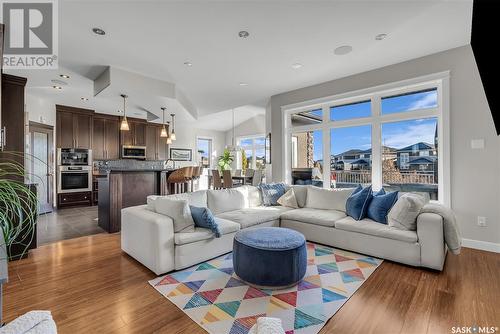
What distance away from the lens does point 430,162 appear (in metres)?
3.78

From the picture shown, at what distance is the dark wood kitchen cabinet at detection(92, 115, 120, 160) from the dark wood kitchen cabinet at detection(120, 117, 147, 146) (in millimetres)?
230

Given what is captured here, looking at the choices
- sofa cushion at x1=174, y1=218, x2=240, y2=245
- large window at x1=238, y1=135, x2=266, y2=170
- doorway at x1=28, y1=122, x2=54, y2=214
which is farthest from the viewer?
large window at x1=238, y1=135, x2=266, y2=170

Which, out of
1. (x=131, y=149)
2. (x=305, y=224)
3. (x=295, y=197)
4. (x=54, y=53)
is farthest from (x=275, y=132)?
(x=131, y=149)

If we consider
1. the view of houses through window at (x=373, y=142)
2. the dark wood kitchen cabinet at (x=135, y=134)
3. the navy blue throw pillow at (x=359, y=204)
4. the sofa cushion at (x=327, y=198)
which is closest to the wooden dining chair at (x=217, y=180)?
the view of houses through window at (x=373, y=142)

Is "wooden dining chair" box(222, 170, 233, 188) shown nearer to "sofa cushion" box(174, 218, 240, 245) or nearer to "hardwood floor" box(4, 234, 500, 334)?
"sofa cushion" box(174, 218, 240, 245)

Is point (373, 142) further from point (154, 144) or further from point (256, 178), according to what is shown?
point (154, 144)

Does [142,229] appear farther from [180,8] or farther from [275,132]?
[275,132]

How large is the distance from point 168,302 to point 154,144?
695 centimetres

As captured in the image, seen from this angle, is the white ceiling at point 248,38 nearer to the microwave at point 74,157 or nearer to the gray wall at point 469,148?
the gray wall at point 469,148

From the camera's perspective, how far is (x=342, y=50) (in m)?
3.45

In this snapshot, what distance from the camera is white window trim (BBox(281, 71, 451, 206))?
139 inches

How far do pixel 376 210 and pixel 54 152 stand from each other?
7.39 metres

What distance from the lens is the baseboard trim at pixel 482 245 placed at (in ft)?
10.4

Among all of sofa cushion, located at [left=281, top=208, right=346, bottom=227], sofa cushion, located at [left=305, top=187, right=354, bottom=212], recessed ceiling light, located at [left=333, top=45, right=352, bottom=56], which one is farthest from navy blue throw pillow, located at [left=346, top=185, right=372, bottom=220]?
recessed ceiling light, located at [left=333, top=45, right=352, bottom=56]
